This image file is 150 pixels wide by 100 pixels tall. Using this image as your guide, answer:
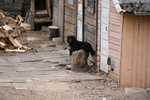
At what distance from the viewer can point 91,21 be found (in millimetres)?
15445

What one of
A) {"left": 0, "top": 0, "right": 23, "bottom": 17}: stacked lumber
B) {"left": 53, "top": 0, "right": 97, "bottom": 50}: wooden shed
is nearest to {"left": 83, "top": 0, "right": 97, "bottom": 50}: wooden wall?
{"left": 53, "top": 0, "right": 97, "bottom": 50}: wooden shed

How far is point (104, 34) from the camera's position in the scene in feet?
46.6

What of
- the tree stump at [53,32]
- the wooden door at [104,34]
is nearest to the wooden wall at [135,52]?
the wooden door at [104,34]

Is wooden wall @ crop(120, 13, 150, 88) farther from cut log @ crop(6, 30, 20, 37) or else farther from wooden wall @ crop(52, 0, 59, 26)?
wooden wall @ crop(52, 0, 59, 26)

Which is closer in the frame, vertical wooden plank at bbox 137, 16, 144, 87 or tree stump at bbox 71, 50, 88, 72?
vertical wooden plank at bbox 137, 16, 144, 87

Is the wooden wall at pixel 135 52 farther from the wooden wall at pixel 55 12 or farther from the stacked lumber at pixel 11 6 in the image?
the stacked lumber at pixel 11 6

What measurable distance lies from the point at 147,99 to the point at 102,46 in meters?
3.28

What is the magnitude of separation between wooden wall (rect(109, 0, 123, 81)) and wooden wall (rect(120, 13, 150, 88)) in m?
0.33

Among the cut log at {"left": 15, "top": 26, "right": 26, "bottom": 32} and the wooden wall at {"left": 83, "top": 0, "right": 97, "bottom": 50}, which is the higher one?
the wooden wall at {"left": 83, "top": 0, "right": 97, "bottom": 50}

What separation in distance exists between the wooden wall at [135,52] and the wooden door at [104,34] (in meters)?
1.45

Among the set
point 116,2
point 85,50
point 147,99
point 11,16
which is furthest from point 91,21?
point 11,16

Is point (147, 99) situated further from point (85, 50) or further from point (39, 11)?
point (39, 11)

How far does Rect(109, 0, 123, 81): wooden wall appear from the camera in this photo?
12961 millimetres

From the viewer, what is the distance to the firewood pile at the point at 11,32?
18.4 m
